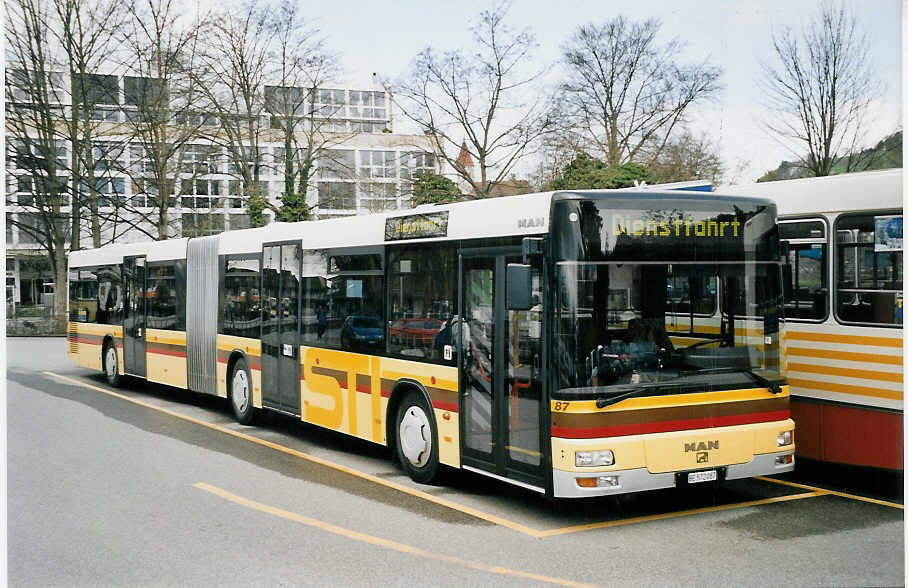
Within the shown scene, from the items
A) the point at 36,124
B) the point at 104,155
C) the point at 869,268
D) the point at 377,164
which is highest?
the point at 377,164

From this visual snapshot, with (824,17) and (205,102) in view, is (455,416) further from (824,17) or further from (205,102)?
(205,102)

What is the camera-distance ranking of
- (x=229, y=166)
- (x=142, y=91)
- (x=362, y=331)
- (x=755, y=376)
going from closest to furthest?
(x=755, y=376) < (x=362, y=331) < (x=142, y=91) < (x=229, y=166)

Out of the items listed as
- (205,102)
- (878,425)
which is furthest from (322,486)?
(205,102)

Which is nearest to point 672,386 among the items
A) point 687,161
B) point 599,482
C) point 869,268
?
point 599,482

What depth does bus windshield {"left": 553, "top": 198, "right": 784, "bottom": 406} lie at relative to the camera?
7.22 m

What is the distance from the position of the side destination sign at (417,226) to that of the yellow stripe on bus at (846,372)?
11.4 ft

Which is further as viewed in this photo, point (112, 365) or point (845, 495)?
point (112, 365)

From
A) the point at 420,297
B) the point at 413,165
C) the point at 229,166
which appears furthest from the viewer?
the point at 229,166

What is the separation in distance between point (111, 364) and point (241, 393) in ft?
19.1

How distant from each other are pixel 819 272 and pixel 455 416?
3557mm

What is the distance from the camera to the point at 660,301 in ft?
23.9

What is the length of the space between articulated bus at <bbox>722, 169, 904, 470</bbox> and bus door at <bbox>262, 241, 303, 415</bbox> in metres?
5.63

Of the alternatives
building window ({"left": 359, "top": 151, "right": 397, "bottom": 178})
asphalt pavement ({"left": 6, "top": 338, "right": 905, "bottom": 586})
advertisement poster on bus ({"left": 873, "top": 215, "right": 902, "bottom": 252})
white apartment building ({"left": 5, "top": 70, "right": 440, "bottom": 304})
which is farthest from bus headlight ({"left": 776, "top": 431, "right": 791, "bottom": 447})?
building window ({"left": 359, "top": 151, "right": 397, "bottom": 178})

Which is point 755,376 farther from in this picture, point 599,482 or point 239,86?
point 239,86
